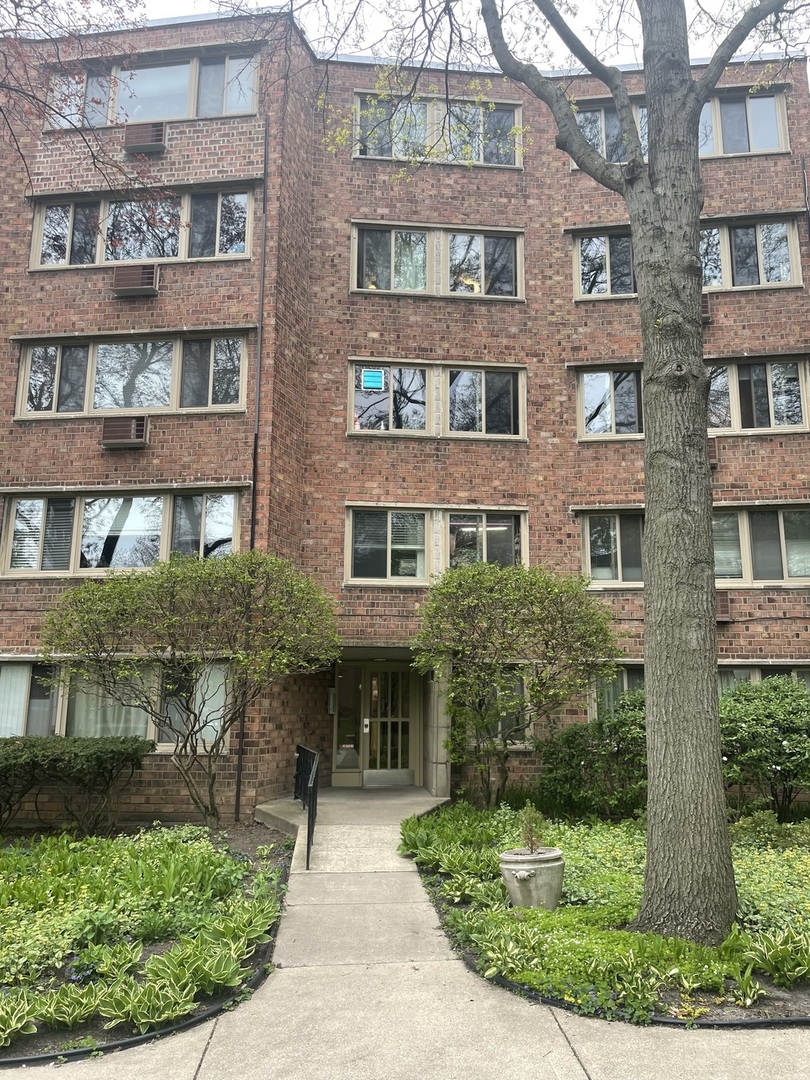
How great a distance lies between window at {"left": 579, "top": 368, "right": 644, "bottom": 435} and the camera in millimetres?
14516

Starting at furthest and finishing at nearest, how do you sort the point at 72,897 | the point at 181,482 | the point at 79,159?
the point at 79,159
the point at 181,482
the point at 72,897

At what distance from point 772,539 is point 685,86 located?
8663mm

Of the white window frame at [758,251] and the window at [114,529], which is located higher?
the white window frame at [758,251]

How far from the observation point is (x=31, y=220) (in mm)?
14344

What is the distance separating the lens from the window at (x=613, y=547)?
46.0 feet

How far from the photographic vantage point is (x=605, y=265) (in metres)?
15.1

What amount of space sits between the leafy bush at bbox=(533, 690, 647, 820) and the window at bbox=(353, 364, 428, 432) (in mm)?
6034

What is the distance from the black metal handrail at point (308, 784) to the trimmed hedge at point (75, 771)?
2181mm

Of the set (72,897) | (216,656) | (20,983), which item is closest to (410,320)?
(216,656)

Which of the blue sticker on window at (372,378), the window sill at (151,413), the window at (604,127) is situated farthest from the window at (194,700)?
the window at (604,127)

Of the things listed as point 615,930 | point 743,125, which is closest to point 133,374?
point 615,930

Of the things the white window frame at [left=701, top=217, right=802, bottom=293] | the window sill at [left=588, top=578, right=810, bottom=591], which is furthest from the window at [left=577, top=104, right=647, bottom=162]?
the window sill at [left=588, top=578, right=810, bottom=591]

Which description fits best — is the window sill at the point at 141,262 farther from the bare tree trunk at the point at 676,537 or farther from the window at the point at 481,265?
the bare tree trunk at the point at 676,537

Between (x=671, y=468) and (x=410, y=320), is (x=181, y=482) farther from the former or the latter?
(x=671, y=468)
